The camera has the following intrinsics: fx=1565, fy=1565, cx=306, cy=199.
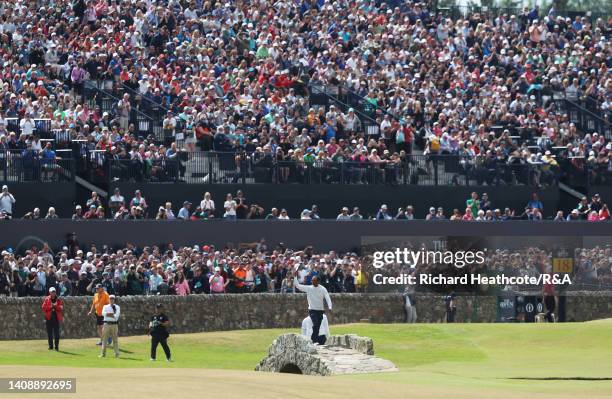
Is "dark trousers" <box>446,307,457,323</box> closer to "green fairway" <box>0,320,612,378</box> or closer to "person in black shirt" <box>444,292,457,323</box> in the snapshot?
"person in black shirt" <box>444,292,457,323</box>

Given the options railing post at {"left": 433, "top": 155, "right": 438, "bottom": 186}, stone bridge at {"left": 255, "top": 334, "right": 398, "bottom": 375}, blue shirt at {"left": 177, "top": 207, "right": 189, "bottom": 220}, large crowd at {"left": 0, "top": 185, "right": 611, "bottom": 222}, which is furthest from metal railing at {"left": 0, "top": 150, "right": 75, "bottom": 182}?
stone bridge at {"left": 255, "top": 334, "right": 398, "bottom": 375}

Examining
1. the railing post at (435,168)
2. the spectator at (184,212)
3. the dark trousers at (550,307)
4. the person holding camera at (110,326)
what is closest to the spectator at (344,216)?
the railing post at (435,168)

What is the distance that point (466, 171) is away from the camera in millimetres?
54688

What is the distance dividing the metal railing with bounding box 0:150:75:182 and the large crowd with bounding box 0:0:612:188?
0.34 metres

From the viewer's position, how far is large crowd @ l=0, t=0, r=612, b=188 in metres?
51.1

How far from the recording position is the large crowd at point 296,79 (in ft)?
168

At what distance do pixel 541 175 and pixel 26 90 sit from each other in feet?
60.9

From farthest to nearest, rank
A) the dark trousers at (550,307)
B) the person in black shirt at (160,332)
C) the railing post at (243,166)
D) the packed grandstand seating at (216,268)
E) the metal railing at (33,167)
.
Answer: the railing post at (243,166) → the dark trousers at (550,307) → the metal railing at (33,167) → the packed grandstand seating at (216,268) → the person in black shirt at (160,332)

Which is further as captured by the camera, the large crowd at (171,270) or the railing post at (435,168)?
the railing post at (435,168)

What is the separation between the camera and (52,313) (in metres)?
42.0

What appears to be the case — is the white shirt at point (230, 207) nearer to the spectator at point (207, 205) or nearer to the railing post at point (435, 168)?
the spectator at point (207, 205)

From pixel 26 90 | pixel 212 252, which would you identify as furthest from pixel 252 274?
pixel 26 90

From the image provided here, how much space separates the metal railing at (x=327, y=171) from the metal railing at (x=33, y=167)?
4.60 ft

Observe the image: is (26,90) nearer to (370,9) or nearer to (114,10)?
(114,10)
